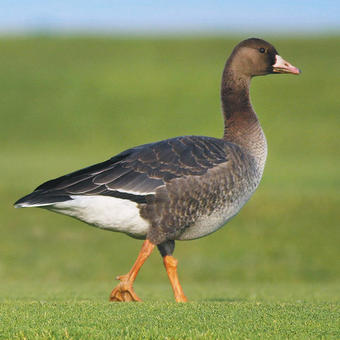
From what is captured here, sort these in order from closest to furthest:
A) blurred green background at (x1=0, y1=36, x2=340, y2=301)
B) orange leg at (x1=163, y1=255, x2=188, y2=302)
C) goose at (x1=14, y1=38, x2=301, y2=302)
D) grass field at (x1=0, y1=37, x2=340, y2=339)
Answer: grass field at (x1=0, y1=37, x2=340, y2=339) → goose at (x1=14, y1=38, x2=301, y2=302) → orange leg at (x1=163, y1=255, x2=188, y2=302) → blurred green background at (x1=0, y1=36, x2=340, y2=301)

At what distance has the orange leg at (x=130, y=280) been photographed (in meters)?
9.22

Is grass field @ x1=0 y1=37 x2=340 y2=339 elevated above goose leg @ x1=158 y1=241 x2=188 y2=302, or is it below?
below

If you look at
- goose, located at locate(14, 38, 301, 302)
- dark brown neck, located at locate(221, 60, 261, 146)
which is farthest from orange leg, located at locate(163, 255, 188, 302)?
dark brown neck, located at locate(221, 60, 261, 146)

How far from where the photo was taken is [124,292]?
30.5 feet

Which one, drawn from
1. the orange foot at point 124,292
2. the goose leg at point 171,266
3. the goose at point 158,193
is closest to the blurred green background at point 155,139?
the orange foot at point 124,292

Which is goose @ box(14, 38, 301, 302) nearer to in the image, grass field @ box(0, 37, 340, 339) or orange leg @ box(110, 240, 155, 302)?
orange leg @ box(110, 240, 155, 302)

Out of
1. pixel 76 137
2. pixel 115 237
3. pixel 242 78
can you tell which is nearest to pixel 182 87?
pixel 76 137

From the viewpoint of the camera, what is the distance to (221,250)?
63.6 feet

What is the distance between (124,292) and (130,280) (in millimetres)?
201

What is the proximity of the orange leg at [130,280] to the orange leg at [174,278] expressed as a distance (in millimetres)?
514

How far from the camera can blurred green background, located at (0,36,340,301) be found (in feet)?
60.8

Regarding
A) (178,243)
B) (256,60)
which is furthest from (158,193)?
(178,243)

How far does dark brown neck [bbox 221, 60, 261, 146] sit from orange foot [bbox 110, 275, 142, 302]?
260 centimetres

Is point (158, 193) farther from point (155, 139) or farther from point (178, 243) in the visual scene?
point (155, 139)
